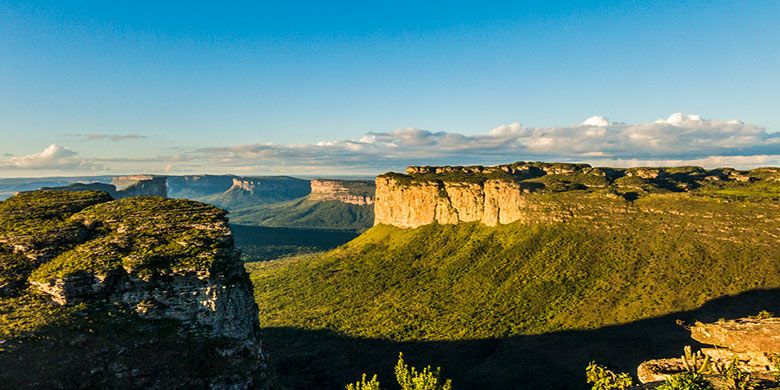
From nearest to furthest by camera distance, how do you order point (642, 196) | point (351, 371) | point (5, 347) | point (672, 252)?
1. point (5, 347)
2. point (351, 371)
3. point (672, 252)
4. point (642, 196)

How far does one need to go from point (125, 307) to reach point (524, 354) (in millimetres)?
66977

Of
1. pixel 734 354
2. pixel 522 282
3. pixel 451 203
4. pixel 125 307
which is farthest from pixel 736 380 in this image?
pixel 451 203

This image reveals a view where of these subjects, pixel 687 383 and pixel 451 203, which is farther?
pixel 451 203

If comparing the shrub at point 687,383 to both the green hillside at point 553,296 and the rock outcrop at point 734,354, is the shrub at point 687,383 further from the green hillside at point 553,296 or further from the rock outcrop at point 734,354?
the green hillside at point 553,296

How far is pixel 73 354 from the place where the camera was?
4144cm

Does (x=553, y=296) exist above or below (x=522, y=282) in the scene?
below

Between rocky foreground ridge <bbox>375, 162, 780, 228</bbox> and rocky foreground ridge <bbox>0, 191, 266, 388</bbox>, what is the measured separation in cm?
9736

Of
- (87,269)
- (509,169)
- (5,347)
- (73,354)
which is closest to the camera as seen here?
(5,347)

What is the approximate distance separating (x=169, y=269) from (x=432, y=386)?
1290 inches

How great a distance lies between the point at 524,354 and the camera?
80000 millimetres

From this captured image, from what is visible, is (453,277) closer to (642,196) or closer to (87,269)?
(642,196)

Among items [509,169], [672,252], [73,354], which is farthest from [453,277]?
[73,354]

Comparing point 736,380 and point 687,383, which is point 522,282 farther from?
point 687,383

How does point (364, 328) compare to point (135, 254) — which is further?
point (364, 328)
